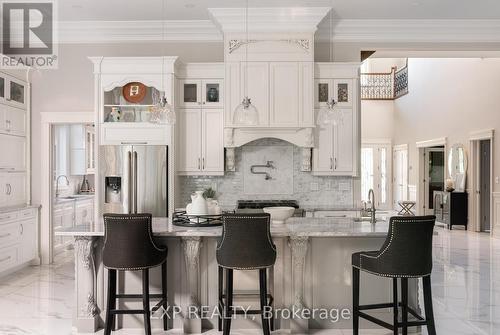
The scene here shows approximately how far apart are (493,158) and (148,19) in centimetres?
728

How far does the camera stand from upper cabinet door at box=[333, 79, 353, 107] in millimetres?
5844

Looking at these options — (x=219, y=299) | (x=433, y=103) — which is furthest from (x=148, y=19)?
(x=433, y=103)

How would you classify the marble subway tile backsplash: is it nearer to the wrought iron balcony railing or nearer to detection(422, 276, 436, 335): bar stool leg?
detection(422, 276, 436, 335): bar stool leg

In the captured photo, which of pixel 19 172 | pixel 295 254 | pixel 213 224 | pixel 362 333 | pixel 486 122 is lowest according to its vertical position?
pixel 362 333

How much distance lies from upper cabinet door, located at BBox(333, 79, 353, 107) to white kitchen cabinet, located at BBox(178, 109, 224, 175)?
1.59 m

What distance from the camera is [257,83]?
567 centimetres

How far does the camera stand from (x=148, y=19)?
592 cm

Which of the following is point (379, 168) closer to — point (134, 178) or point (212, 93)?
point (212, 93)

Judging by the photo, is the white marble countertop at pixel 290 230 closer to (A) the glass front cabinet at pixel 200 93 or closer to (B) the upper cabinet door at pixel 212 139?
(B) the upper cabinet door at pixel 212 139

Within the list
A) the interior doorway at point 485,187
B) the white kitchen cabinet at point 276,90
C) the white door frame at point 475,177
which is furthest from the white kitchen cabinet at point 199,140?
the interior doorway at point 485,187

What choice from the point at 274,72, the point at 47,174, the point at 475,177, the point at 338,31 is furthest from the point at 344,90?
the point at 475,177

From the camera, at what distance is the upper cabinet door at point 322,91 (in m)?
5.83

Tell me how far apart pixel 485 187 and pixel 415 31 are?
202 inches

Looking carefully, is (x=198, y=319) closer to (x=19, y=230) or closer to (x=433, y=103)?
(x=19, y=230)
